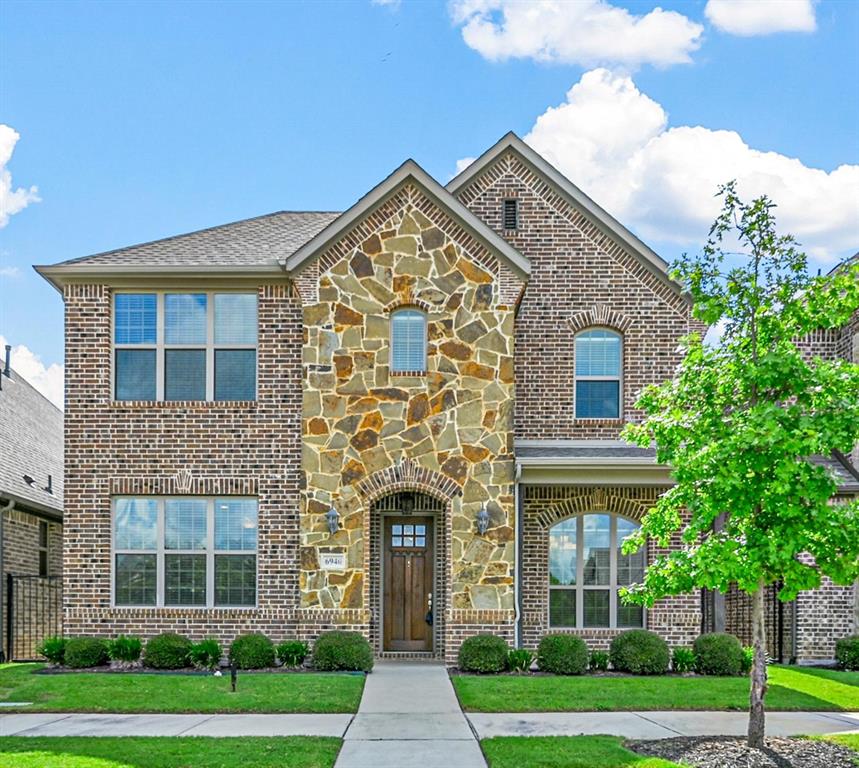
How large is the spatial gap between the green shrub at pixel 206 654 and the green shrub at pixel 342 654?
161 centimetres

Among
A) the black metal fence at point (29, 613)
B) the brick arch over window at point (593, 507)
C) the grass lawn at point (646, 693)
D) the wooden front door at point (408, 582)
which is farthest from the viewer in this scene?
the black metal fence at point (29, 613)

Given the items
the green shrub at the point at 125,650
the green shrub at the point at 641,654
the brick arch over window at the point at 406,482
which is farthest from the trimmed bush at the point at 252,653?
the green shrub at the point at 641,654

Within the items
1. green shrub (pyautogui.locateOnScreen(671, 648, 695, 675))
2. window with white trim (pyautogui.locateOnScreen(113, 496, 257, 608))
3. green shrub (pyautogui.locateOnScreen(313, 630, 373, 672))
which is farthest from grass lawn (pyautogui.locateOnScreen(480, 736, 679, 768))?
window with white trim (pyautogui.locateOnScreen(113, 496, 257, 608))

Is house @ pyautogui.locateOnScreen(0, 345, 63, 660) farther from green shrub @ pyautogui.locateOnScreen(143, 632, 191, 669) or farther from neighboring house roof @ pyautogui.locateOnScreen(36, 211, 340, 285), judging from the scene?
neighboring house roof @ pyautogui.locateOnScreen(36, 211, 340, 285)

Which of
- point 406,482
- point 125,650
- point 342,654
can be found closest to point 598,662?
point 342,654

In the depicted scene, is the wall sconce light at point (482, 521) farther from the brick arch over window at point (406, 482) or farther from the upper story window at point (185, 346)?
the upper story window at point (185, 346)

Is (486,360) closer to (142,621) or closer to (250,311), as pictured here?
(250,311)

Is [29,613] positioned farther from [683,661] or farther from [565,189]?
[565,189]

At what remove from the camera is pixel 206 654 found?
15812 millimetres

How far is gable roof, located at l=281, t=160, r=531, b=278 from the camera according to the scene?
55.2 feet

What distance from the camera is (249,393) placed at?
56.9 ft

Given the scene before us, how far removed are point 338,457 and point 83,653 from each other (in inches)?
206

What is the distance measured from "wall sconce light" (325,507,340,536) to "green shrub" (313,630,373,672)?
1758 mm

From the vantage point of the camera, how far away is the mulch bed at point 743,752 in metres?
9.70
